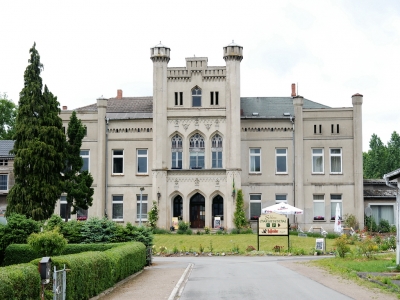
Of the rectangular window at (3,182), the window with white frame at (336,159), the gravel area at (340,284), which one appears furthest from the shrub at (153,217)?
the gravel area at (340,284)

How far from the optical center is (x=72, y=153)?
44.0 meters

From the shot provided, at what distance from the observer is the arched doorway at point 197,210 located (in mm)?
49250

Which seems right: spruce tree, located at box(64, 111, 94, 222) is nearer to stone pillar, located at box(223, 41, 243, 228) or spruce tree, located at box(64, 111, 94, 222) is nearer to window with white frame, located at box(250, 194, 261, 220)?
stone pillar, located at box(223, 41, 243, 228)

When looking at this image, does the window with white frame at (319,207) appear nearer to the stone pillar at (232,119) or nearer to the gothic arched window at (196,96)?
the stone pillar at (232,119)

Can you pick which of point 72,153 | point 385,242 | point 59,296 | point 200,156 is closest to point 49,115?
point 72,153

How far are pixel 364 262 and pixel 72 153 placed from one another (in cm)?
2408

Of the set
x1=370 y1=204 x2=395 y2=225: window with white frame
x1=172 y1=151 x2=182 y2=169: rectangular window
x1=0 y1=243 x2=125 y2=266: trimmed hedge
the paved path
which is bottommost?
the paved path

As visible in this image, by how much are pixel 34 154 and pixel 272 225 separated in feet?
50.6

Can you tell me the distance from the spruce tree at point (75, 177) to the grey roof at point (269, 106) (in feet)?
47.5

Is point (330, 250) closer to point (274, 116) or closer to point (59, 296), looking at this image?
point (274, 116)

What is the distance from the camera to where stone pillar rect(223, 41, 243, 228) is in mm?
47906

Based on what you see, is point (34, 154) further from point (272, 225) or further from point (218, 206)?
point (218, 206)

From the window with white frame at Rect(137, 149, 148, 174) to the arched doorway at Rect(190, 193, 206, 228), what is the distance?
4.83 metres

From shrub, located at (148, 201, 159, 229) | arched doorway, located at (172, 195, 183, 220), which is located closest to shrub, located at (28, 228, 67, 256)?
shrub, located at (148, 201, 159, 229)
